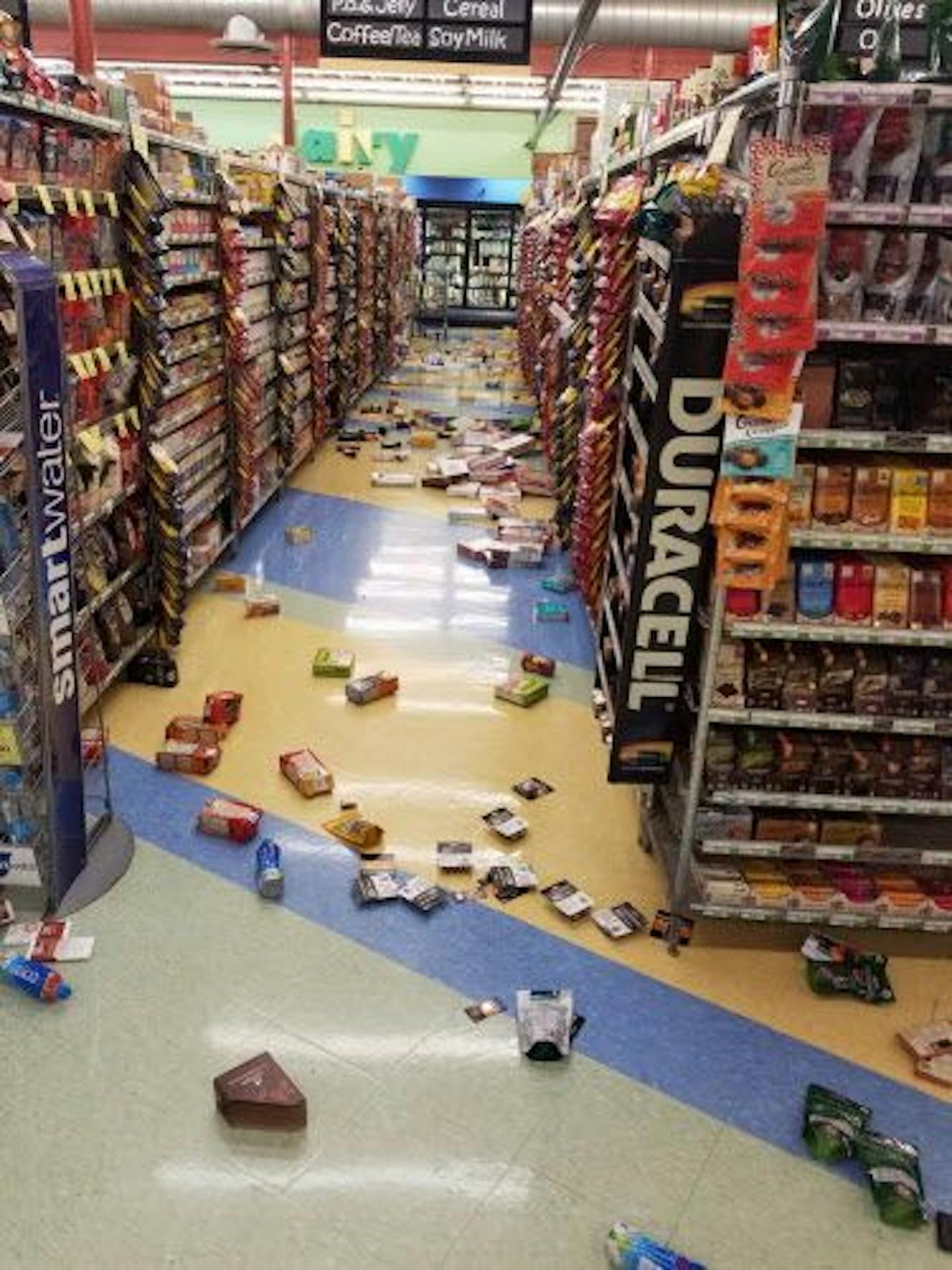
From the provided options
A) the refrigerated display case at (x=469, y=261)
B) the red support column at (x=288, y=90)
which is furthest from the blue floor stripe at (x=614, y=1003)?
the refrigerated display case at (x=469, y=261)

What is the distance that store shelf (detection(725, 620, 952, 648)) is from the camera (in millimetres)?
3406

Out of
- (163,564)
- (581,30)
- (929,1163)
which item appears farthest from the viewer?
(581,30)

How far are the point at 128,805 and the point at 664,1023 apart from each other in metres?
2.39

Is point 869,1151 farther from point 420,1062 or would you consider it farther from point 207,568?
point 207,568

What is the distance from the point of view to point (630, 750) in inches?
151

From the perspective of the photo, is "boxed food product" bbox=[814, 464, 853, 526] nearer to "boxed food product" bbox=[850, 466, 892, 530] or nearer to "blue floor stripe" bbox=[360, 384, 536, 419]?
"boxed food product" bbox=[850, 466, 892, 530]

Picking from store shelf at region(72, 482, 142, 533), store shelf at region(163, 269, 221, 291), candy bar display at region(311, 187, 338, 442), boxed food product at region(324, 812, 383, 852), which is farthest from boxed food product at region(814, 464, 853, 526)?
candy bar display at region(311, 187, 338, 442)

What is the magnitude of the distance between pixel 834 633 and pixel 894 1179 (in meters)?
1.57

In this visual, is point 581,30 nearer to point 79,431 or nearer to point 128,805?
point 79,431

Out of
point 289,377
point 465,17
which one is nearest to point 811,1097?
point 465,17

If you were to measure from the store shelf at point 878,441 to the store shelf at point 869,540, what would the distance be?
272 mm

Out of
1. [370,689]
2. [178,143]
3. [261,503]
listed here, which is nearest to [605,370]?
[370,689]

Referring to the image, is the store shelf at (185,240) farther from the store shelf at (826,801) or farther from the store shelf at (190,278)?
the store shelf at (826,801)

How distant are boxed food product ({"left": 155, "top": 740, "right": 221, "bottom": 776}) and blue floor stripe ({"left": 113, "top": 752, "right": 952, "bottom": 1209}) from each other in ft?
1.10
